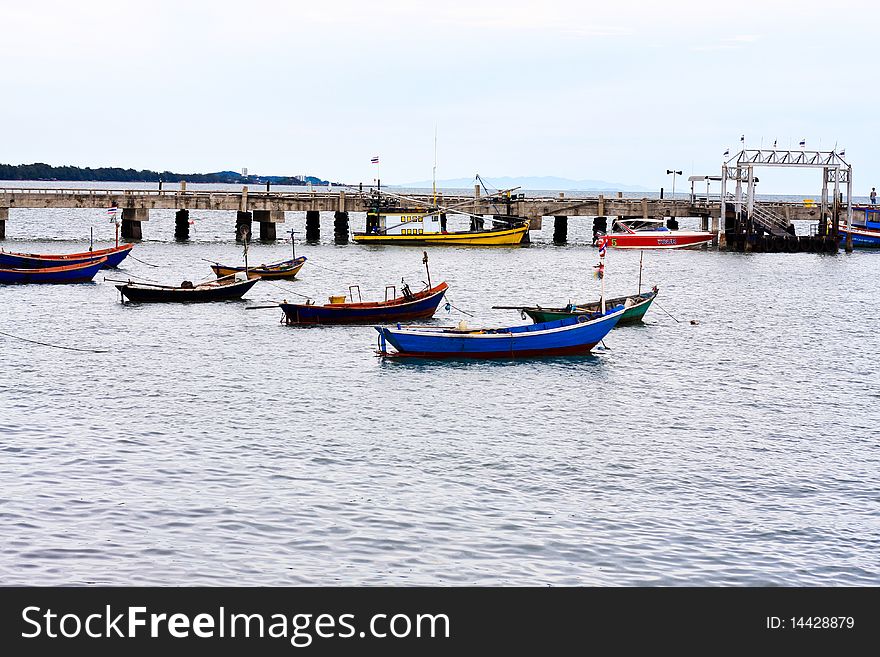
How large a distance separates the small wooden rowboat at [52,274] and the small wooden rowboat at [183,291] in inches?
451

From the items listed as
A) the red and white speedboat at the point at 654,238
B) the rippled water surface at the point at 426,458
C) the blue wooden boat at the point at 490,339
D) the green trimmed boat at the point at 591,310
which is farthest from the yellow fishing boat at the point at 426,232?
the blue wooden boat at the point at 490,339

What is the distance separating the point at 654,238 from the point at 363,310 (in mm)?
65127

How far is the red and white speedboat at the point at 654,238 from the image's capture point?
113 m

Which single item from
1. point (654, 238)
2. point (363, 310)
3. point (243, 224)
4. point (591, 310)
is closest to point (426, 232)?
point (243, 224)

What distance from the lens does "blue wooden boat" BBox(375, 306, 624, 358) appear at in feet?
148

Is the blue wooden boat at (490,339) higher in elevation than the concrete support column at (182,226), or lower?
lower

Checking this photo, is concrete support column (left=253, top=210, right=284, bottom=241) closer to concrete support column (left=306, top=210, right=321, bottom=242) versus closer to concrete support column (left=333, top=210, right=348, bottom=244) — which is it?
concrete support column (left=306, top=210, right=321, bottom=242)

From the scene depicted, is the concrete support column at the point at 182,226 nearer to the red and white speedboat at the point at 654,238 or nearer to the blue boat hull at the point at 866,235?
the red and white speedboat at the point at 654,238

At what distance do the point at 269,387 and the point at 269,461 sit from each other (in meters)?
10.0

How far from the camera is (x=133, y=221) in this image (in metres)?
106

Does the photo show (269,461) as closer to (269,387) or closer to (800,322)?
(269,387)
